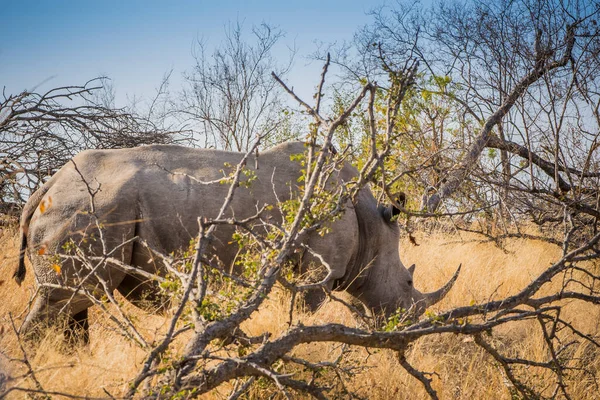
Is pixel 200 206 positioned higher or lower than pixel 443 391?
higher

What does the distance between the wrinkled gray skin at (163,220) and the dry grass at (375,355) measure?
32cm

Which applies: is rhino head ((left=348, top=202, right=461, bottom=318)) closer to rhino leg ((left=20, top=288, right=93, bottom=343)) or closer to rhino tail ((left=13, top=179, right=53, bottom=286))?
rhino leg ((left=20, top=288, right=93, bottom=343))

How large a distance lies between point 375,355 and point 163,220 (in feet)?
6.41

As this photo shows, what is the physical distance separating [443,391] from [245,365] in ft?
6.54

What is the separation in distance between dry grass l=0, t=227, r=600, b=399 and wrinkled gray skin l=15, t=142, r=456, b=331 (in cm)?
32

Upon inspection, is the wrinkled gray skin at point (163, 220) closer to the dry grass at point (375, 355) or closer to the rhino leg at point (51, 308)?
the rhino leg at point (51, 308)

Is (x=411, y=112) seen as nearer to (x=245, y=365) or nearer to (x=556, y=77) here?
(x=556, y=77)

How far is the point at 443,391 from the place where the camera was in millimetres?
3994

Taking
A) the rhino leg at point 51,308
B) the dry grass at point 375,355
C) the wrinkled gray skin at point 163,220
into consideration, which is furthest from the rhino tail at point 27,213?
the rhino leg at point 51,308

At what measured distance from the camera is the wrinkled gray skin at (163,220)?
4.55 m

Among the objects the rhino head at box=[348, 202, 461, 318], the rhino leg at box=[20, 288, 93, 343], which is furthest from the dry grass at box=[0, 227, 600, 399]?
the rhino head at box=[348, 202, 461, 318]

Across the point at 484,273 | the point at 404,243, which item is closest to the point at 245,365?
the point at 484,273

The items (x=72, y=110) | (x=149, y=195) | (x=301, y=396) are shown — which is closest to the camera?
(x=301, y=396)

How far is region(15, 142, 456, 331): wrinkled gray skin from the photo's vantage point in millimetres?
4551
